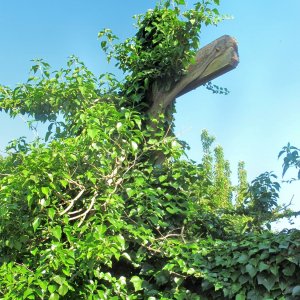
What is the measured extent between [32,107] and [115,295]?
215 centimetres

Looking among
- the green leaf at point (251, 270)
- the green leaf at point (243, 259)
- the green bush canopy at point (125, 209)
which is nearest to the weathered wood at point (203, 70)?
the green bush canopy at point (125, 209)

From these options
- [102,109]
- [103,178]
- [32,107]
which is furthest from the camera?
[32,107]

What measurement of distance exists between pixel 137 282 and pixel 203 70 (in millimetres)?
2166

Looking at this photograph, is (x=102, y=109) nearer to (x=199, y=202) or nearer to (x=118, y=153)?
(x=118, y=153)

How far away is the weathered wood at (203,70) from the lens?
14.3 ft

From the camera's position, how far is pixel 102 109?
3879mm

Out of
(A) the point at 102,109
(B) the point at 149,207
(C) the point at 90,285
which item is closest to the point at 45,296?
(C) the point at 90,285

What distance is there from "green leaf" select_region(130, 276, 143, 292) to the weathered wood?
1695mm

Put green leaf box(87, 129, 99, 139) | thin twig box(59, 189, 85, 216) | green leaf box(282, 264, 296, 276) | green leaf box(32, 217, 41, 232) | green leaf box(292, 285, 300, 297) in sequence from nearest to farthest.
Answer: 1. green leaf box(292, 285, 300, 297)
2. green leaf box(282, 264, 296, 276)
3. green leaf box(32, 217, 41, 232)
4. green leaf box(87, 129, 99, 139)
5. thin twig box(59, 189, 85, 216)

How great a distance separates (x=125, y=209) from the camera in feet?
Result: 12.7

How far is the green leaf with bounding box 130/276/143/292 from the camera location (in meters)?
3.51

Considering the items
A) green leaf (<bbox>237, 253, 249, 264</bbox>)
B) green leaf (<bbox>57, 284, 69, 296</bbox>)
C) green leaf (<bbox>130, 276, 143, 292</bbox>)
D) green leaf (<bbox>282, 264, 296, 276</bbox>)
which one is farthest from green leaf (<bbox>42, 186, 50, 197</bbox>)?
green leaf (<bbox>282, 264, 296, 276</bbox>)

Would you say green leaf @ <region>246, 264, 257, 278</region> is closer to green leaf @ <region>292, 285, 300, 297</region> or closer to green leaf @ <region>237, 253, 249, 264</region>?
green leaf @ <region>237, 253, 249, 264</region>

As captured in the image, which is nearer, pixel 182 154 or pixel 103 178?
pixel 103 178
